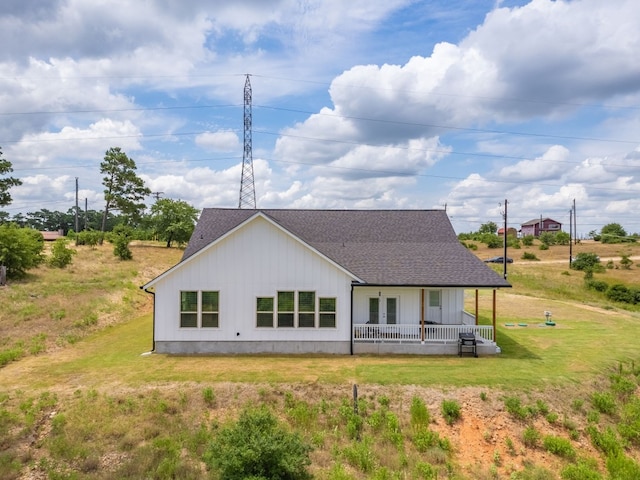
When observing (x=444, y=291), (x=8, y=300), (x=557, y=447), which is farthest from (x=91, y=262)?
(x=557, y=447)

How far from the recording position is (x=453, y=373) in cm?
1460

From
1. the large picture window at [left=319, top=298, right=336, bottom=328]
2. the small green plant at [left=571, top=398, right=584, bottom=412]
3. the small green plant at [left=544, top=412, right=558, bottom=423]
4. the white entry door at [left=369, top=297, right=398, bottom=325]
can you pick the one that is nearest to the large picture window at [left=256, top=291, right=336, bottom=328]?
the large picture window at [left=319, top=298, right=336, bottom=328]

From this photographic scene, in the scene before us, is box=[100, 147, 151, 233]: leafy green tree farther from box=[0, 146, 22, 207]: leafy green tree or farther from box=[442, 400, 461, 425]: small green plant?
box=[442, 400, 461, 425]: small green plant

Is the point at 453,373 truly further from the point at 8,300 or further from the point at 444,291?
the point at 8,300

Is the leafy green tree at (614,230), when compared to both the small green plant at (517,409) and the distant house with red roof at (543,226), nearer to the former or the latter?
the distant house with red roof at (543,226)

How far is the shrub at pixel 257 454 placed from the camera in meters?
8.32

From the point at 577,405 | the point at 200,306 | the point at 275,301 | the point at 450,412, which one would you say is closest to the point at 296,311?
the point at 275,301

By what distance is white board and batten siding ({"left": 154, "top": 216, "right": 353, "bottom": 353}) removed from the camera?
Answer: 55.4ft

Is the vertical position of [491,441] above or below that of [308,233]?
below

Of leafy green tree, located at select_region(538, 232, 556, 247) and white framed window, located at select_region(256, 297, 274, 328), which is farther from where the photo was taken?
leafy green tree, located at select_region(538, 232, 556, 247)

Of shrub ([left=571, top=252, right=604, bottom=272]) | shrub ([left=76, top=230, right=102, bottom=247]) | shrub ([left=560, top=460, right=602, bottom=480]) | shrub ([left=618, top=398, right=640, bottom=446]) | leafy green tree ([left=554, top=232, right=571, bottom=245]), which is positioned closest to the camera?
shrub ([left=560, top=460, right=602, bottom=480])

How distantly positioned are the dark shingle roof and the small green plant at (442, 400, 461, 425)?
229 inches

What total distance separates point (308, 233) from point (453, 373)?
10088 millimetres

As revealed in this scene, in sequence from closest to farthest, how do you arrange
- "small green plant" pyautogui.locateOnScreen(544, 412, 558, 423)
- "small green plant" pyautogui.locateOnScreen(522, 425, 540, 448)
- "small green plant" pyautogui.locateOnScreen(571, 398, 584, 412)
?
"small green plant" pyautogui.locateOnScreen(522, 425, 540, 448) → "small green plant" pyautogui.locateOnScreen(544, 412, 558, 423) → "small green plant" pyautogui.locateOnScreen(571, 398, 584, 412)
